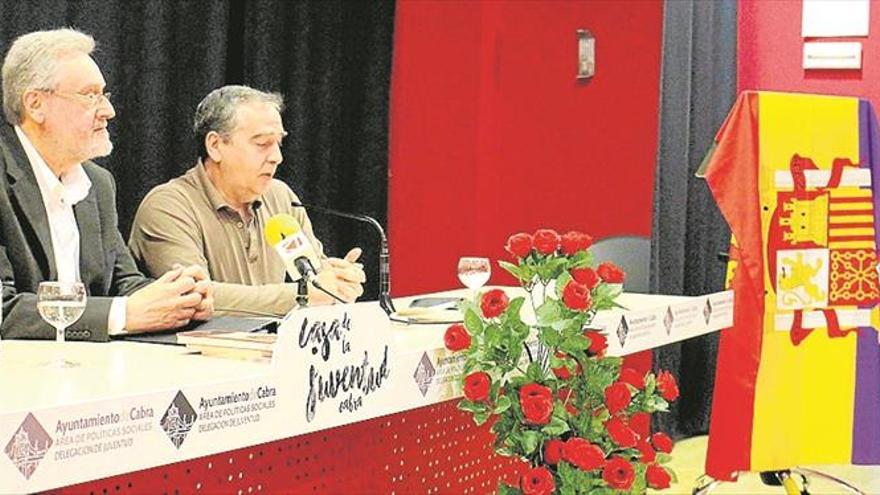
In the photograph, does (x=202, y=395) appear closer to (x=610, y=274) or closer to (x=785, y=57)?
(x=610, y=274)

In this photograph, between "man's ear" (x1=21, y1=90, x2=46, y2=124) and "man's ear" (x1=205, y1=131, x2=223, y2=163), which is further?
"man's ear" (x1=205, y1=131, x2=223, y2=163)

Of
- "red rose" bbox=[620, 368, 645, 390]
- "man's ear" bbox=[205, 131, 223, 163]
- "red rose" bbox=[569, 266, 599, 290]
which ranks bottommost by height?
"red rose" bbox=[620, 368, 645, 390]

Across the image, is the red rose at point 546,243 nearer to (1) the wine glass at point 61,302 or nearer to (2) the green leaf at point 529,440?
(2) the green leaf at point 529,440

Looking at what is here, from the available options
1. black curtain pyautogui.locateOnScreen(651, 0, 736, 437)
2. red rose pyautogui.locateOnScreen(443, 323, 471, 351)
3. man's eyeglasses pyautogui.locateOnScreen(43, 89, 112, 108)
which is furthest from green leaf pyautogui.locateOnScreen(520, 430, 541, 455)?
black curtain pyautogui.locateOnScreen(651, 0, 736, 437)

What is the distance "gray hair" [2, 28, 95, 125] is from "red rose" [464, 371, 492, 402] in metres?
1.19

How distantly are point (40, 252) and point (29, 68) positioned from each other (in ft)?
1.47

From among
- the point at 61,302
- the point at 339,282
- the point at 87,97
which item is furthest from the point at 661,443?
the point at 87,97

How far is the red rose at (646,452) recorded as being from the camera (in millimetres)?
2676

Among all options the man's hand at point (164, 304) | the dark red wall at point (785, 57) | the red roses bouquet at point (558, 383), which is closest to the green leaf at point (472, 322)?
the red roses bouquet at point (558, 383)

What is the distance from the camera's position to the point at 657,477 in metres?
2.64

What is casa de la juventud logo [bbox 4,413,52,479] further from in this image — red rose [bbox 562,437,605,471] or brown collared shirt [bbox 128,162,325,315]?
brown collared shirt [bbox 128,162,325,315]

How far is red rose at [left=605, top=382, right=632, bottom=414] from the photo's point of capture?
2.59 m

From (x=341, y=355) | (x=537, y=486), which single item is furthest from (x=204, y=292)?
(x=537, y=486)

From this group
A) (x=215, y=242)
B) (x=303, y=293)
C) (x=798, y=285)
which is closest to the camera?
(x=303, y=293)
